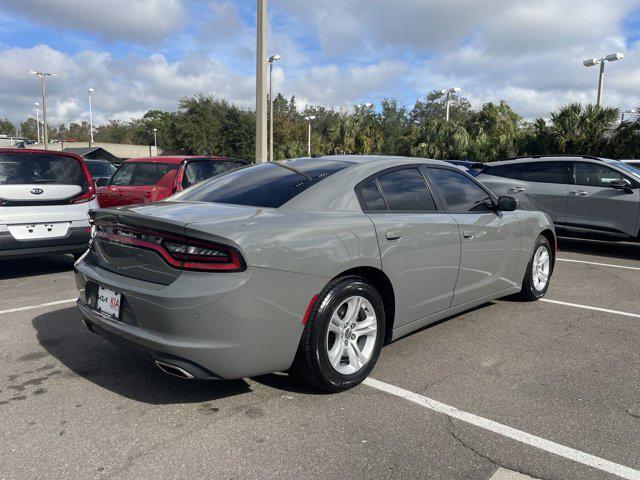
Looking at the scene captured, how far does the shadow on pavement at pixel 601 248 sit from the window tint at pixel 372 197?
6806 millimetres

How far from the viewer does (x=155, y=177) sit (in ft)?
26.1

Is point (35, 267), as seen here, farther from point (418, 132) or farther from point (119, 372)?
point (418, 132)

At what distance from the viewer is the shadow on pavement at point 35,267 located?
6.91m

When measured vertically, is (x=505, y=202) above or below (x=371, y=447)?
above

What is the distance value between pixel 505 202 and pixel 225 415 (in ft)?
10.4

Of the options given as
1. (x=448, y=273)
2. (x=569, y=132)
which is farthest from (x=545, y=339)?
(x=569, y=132)

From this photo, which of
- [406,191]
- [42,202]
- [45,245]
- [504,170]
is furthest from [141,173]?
[504,170]

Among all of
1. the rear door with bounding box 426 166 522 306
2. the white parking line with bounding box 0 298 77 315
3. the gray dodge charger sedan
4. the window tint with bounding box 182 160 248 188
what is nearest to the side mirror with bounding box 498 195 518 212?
the rear door with bounding box 426 166 522 306

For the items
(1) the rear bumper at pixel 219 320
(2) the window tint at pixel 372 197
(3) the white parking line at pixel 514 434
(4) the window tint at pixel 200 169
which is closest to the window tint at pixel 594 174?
(4) the window tint at pixel 200 169

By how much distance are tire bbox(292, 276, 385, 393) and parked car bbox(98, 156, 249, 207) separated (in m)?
4.92

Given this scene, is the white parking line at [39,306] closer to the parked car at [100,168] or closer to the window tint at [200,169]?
the window tint at [200,169]

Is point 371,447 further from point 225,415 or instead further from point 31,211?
point 31,211

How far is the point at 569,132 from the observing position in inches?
800

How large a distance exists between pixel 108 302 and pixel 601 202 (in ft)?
27.4
